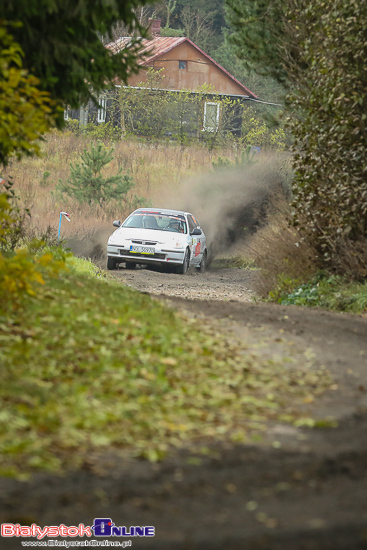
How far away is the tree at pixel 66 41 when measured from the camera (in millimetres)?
9289

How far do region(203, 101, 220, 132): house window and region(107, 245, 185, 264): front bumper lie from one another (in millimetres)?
28218

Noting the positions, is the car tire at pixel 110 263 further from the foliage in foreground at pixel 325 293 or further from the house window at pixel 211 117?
the house window at pixel 211 117

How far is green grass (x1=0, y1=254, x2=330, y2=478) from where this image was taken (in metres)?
6.06

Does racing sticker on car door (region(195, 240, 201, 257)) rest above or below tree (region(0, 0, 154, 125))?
below

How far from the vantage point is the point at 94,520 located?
4.66 metres

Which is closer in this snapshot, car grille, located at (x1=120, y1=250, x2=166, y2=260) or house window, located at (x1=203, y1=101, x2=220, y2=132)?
car grille, located at (x1=120, y1=250, x2=166, y2=260)

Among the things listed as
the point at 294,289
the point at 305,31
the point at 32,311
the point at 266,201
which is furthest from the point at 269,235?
the point at 266,201

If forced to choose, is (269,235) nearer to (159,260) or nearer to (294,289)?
(294,289)

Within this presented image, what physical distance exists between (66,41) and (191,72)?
164 ft

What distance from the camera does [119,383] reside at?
24.2 ft

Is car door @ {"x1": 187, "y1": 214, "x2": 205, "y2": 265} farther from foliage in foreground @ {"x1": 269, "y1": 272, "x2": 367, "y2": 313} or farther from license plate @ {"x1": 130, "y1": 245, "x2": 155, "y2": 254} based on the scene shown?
foliage in foreground @ {"x1": 269, "y1": 272, "x2": 367, "y2": 313}

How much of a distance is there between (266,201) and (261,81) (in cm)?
3709

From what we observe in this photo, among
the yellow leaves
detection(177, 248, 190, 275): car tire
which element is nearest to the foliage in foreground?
detection(177, 248, 190, 275): car tire

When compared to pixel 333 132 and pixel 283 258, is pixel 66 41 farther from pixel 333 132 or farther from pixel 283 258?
pixel 283 258
